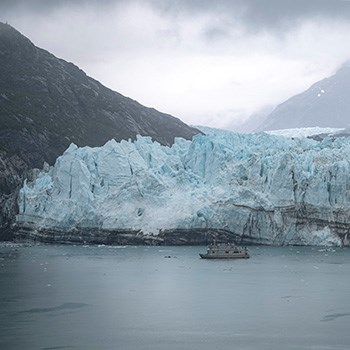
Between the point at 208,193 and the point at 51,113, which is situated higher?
the point at 51,113

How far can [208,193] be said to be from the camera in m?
68.2

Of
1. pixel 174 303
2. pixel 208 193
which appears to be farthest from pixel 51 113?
pixel 174 303

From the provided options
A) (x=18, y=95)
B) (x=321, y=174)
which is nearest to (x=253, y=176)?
(x=321, y=174)

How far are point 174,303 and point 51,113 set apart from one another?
82842 millimetres

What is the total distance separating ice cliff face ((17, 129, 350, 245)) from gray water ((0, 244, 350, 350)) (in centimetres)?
895

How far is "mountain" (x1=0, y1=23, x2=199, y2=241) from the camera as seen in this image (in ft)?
316

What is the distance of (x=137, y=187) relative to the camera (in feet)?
227

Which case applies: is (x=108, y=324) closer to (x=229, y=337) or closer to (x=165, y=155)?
(x=229, y=337)

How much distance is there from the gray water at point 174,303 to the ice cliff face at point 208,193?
895 cm

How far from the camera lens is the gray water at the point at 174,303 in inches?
1031

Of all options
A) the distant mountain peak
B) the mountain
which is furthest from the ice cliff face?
the distant mountain peak

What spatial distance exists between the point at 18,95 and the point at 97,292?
81326 mm

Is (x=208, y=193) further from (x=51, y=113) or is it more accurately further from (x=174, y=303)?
(x=51, y=113)

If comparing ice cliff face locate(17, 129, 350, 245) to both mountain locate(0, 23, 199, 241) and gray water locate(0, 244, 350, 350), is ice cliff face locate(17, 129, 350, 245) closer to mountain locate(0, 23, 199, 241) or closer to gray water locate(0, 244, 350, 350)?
gray water locate(0, 244, 350, 350)
